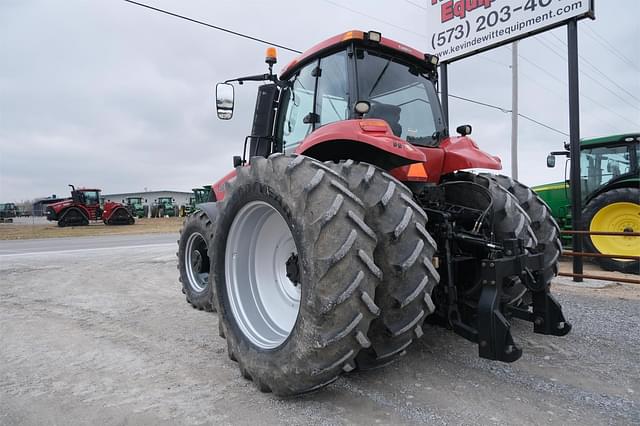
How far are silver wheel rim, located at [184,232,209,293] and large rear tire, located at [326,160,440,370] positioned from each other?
2.94m

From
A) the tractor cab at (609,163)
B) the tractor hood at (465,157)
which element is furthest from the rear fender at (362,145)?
the tractor cab at (609,163)

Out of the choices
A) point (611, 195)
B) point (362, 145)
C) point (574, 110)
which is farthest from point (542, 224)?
point (611, 195)

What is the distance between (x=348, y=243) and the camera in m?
2.15

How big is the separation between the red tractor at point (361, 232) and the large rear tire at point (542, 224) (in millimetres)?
14

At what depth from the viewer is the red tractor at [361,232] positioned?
221 centimetres

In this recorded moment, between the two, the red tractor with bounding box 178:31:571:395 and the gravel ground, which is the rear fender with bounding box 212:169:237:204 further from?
the gravel ground

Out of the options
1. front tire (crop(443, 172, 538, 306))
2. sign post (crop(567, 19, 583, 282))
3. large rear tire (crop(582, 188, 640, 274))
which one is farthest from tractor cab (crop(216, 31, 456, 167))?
large rear tire (crop(582, 188, 640, 274))

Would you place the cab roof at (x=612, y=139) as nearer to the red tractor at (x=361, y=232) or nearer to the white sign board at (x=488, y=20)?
the white sign board at (x=488, y=20)

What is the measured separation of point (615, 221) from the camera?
7.95 metres

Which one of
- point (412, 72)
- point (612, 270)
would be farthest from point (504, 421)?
point (612, 270)

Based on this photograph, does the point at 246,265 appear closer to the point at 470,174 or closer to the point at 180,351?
the point at 180,351

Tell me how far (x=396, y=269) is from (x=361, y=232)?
30 centimetres

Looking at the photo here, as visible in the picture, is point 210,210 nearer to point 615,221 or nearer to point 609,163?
point 615,221

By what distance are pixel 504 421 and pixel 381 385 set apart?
75 cm
